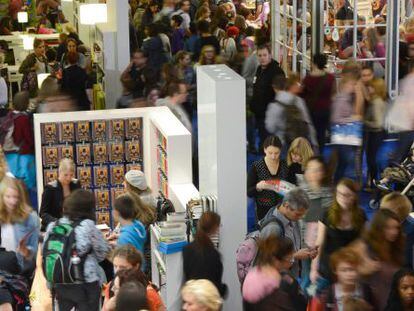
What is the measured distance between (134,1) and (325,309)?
1421cm

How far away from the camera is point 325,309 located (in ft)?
22.9

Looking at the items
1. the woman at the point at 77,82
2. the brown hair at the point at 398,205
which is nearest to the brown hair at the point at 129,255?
the brown hair at the point at 398,205

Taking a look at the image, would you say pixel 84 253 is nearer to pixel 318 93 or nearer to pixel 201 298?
pixel 201 298

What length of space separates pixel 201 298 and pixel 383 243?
172 centimetres

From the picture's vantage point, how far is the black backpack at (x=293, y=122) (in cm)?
1073

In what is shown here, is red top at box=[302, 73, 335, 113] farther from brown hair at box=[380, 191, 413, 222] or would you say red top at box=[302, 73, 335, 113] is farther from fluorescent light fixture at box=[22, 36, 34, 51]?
fluorescent light fixture at box=[22, 36, 34, 51]

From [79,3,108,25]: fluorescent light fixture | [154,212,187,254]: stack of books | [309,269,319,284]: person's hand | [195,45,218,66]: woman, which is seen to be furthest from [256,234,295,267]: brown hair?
[79,3,108,25]: fluorescent light fixture

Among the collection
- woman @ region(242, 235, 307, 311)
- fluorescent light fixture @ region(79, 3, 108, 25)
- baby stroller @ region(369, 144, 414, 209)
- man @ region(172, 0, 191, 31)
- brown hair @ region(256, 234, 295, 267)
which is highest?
fluorescent light fixture @ region(79, 3, 108, 25)

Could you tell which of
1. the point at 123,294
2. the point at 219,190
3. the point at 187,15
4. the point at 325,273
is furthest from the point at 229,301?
the point at 187,15

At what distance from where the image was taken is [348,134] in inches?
415

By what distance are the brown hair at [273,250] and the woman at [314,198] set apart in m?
1.17

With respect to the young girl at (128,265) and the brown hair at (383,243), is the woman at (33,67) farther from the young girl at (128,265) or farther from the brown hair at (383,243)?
the brown hair at (383,243)

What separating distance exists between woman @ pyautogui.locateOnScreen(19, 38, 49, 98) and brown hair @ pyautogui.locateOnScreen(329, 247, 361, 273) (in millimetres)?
8064

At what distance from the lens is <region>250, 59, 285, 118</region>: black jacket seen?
40.2 feet
